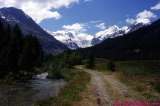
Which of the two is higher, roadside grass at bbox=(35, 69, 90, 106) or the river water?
roadside grass at bbox=(35, 69, 90, 106)

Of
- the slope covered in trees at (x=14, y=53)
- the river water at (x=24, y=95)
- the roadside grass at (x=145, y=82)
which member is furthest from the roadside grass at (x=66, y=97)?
the slope covered in trees at (x=14, y=53)

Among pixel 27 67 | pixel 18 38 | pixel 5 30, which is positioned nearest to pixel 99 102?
pixel 5 30

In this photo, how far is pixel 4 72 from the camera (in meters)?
95.3

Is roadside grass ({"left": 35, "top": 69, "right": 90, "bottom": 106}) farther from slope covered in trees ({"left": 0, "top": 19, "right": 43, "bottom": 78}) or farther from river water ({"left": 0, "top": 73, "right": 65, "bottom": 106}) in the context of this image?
slope covered in trees ({"left": 0, "top": 19, "right": 43, "bottom": 78})

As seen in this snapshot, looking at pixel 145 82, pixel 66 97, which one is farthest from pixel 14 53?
pixel 66 97

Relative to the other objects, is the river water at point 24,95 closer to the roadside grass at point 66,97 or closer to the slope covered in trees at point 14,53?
the roadside grass at point 66,97

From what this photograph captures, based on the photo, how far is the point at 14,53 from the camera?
101875 mm

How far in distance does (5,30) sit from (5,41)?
3429mm

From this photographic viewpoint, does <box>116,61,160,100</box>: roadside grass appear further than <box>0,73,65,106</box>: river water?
Yes

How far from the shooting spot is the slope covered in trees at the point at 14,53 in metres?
96.6

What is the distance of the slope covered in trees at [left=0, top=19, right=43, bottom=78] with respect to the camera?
3804 inches

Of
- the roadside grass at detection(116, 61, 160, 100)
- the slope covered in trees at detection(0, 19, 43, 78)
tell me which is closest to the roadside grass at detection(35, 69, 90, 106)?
the roadside grass at detection(116, 61, 160, 100)

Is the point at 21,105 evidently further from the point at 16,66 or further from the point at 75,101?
the point at 16,66

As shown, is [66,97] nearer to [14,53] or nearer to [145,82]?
[145,82]
